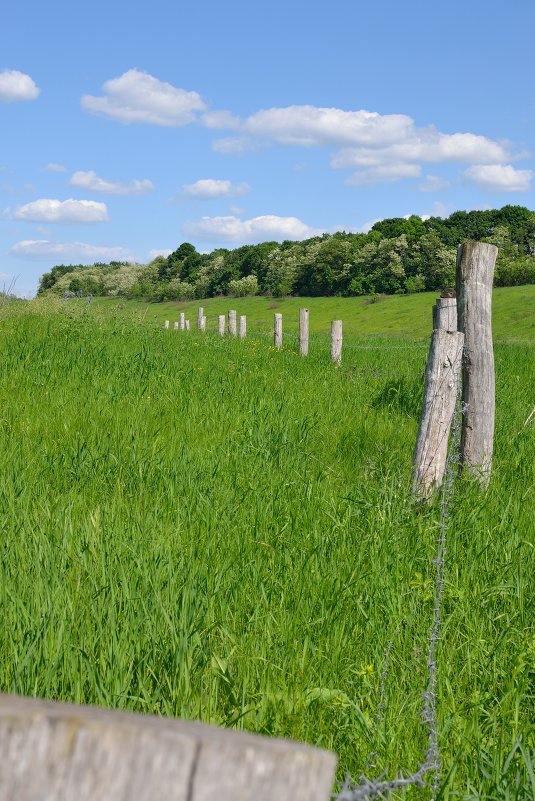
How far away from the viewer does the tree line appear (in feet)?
267

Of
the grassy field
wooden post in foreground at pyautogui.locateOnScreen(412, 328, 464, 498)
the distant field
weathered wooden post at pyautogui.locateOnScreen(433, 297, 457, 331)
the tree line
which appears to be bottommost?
the grassy field

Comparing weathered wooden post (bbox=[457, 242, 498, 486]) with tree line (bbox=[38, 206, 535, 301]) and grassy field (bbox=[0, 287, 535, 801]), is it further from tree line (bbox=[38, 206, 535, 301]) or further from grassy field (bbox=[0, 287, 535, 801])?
tree line (bbox=[38, 206, 535, 301])

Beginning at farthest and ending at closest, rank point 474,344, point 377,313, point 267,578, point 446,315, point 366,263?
point 366,263, point 377,313, point 474,344, point 446,315, point 267,578

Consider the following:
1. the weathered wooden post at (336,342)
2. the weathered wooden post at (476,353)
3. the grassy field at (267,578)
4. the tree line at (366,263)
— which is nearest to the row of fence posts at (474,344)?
the weathered wooden post at (476,353)

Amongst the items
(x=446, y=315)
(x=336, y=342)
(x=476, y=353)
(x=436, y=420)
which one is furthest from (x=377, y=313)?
(x=436, y=420)

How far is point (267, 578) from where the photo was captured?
3.96 m

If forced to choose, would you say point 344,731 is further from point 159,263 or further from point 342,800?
point 159,263

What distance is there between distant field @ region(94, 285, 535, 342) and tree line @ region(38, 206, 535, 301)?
13.9 ft

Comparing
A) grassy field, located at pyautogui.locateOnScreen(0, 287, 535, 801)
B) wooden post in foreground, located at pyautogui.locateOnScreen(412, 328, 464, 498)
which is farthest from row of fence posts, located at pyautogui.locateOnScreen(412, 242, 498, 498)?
grassy field, located at pyautogui.locateOnScreen(0, 287, 535, 801)

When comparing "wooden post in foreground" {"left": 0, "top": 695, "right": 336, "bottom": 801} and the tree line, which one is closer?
"wooden post in foreground" {"left": 0, "top": 695, "right": 336, "bottom": 801}

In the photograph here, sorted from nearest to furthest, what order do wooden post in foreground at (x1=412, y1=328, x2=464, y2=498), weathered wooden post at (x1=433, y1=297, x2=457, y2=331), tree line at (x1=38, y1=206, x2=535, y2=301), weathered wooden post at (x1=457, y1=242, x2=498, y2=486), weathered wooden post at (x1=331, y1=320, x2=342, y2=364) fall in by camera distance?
1. wooden post in foreground at (x1=412, y1=328, x2=464, y2=498)
2. weathered wooden post at (x1=433, y1=297, x2=457, y2=331)
3. weathered wooden post at (x1=457, y1=242, x2=498, y2=486)
4. weathered wooden post at (x1=331, y1=320, x2=342, y2=364)
5. tree line at (x1=38, y1=206, x2=535, y2=301)

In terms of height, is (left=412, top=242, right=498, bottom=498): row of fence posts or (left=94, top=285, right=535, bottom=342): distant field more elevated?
(left=94, top=285, right=535, bottom=342): distant field

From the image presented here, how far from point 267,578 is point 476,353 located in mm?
3592

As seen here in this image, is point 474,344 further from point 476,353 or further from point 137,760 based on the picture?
point 137,760
